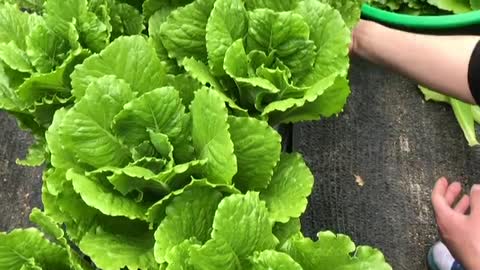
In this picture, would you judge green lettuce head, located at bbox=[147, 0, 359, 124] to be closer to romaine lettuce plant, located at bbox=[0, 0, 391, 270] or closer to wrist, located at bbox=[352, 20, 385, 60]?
romaine lettuce plant, located at bbox=[0, 0, 391, 270]

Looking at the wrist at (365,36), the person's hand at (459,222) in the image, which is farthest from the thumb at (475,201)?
the wrist at (365,36)

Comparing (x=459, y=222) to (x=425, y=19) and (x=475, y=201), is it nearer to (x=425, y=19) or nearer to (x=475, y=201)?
(x=475, y=201)

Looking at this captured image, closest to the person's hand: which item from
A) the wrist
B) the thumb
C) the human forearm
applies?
the thumb

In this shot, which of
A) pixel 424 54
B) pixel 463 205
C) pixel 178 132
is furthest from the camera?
pixel 463 205

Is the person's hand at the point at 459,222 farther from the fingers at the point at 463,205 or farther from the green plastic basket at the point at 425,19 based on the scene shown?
the green plastic basket at the point at 425,19

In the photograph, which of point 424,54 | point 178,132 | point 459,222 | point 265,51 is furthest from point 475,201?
point 178,132

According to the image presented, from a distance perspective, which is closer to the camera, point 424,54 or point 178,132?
point 178,132

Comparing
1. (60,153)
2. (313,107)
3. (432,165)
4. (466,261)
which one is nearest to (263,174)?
(313,107)
